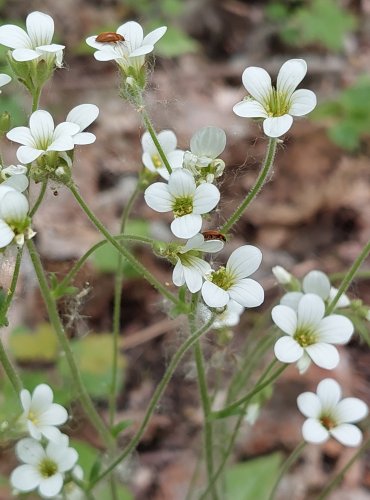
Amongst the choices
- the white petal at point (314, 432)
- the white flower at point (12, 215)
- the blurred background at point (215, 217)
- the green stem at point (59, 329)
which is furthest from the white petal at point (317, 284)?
the white flower at point (12, 215)

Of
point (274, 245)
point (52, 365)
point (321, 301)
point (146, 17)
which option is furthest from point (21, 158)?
point (146, 17)

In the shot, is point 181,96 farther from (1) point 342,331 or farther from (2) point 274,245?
(1) point 342,331

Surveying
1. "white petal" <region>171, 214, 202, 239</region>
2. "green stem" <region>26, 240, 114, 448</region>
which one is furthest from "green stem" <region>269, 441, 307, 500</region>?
"white petal" <region>171, 214, 202, 239</region>

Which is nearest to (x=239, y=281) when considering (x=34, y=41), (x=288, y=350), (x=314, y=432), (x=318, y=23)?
(x=288, y=350)

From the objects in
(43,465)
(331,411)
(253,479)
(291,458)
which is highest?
(331,411)

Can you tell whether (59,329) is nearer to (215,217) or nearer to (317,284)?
(215,217)

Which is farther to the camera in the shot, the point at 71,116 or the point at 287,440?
the point at 287,440

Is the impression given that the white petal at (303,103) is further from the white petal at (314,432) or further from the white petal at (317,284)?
the white petal at (314,432)
